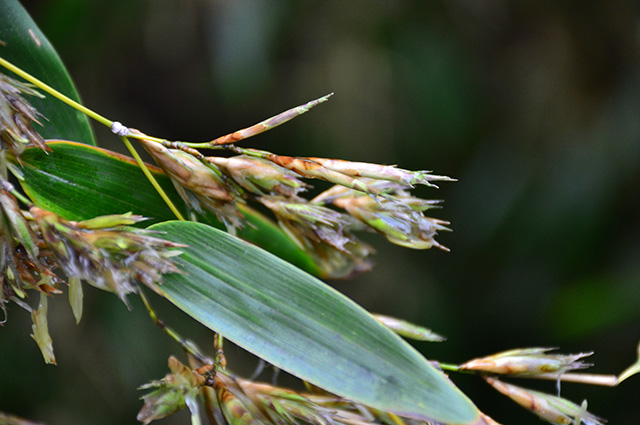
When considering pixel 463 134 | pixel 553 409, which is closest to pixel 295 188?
pixel 553 409

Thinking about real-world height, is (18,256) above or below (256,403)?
above

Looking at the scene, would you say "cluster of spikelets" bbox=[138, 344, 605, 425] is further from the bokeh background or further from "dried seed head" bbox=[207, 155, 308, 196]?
the bokeh background

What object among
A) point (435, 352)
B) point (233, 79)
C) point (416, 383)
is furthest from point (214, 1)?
point (416, 383)

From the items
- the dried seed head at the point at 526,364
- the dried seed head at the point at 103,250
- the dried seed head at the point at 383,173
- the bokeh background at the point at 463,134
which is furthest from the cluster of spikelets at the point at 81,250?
the bokeh background at the point at 463,134

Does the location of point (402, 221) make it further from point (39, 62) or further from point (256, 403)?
point (39, 62)

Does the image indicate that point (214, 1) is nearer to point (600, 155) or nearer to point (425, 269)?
point (425, 269)

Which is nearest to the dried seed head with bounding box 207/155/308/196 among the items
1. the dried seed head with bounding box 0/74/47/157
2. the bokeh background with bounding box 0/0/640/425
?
the dried seed head with bounding box 0/74/47/157

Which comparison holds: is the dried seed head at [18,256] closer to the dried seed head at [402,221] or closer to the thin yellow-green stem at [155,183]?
the thin yellow-green stem at [155,183]
